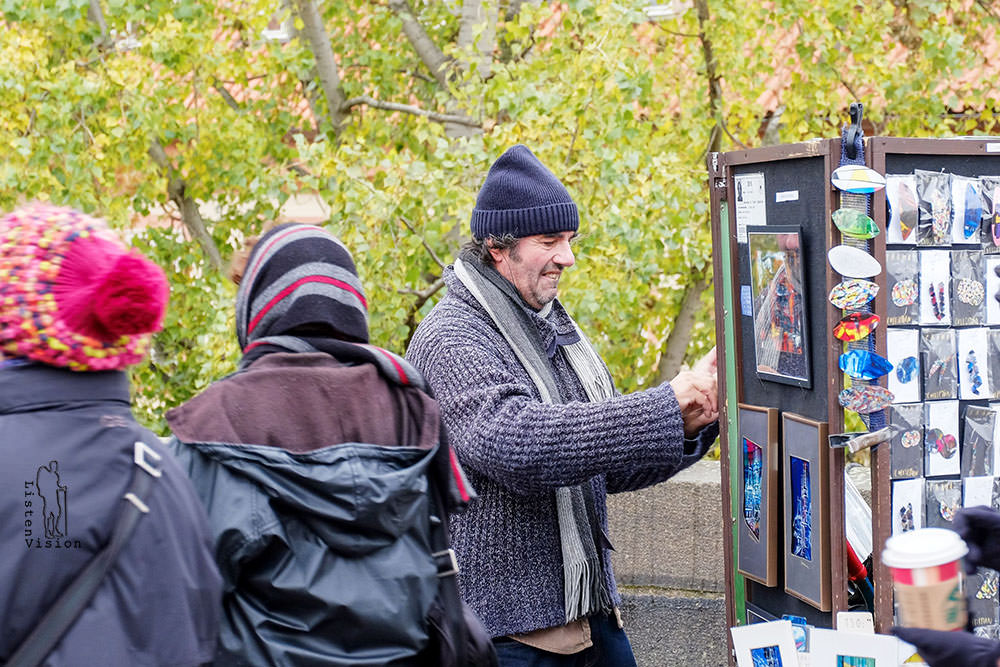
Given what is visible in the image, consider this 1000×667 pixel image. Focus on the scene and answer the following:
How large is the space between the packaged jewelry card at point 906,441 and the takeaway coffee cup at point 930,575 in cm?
86

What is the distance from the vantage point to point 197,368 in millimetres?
6176

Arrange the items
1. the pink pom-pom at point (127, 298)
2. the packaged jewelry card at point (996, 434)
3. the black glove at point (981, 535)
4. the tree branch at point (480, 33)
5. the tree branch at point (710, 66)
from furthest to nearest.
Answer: the tree branch at point (710, 66) → the tree branch at point (480, 33) → the packaged jewelry card at point (996, 434) → the black glove at point (981, 535) → the pink pom-pom at point (127, 298)

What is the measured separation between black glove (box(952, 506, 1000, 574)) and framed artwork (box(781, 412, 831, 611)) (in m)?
0.66

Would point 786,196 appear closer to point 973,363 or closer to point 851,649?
point 973,363

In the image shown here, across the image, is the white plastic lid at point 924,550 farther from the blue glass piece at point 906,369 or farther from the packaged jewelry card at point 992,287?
the packaged jewelry card at point 992,287

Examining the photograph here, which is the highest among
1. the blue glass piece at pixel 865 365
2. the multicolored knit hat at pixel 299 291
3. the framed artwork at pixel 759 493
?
the multicolored knit hat at pixel 299 291

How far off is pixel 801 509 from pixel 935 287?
59 centimetres

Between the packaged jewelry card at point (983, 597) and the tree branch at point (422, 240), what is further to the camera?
the tree branch at point (422, 240)

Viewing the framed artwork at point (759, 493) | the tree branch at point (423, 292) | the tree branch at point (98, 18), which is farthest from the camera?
the tree branch at point (98, 18)

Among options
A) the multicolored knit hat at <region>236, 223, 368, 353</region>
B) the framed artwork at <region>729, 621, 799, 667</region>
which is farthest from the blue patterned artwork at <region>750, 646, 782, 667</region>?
the multicolored knit hat at <region>236, 223, 368, 353</region>

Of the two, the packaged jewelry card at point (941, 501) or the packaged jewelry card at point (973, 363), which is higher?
the packaged jewelry card at point (973, 363)

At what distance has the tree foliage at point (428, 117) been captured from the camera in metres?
5.25

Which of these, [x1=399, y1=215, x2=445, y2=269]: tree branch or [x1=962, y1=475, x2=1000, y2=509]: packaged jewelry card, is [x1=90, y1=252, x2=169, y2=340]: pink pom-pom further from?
[x1=399, y1=215, x2=445, y2=269]: tree branch

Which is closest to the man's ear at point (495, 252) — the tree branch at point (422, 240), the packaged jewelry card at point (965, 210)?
the packaged jewelry card at point (965, 210)
